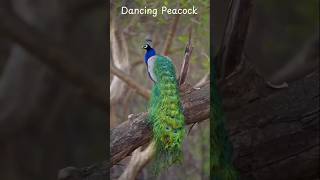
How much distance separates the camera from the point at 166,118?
4.91 ft

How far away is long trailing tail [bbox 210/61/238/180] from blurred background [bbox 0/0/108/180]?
0.60 metres

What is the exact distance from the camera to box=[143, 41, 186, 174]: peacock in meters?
1.47

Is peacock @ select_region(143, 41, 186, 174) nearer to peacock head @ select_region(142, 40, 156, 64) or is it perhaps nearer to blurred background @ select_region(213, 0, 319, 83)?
peacock head @ select_region(142, 40, 156, 64)

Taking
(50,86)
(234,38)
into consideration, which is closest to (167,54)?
(234,38)

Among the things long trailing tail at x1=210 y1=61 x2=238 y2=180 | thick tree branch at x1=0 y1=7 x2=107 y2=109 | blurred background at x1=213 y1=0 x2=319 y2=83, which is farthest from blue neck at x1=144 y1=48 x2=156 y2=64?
blurred background at x1=213 y1=0 x2=319 y2=83

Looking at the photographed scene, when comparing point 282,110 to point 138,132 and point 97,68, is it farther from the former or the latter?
point 97,68

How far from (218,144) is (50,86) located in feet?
2.85

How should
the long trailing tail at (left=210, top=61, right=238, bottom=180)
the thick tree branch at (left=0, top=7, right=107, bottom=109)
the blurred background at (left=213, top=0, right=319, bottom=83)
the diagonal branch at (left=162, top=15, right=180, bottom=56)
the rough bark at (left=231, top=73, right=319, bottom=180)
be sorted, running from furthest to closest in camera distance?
the blurred background at (left=213, top=0, right=319, bottom=83) → the thick tree branch at (left=0, top=7, right=107, bottom=109) → the rough bark at (left=231, top=73, right=319, bottom=180) → the long trailing tail at (left=210, top=61, right=238, bottom=180) → the diagonal branch at (left=162, top=15, right=180, bottom=56)

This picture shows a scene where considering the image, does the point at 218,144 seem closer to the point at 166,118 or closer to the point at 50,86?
the point at 166,118

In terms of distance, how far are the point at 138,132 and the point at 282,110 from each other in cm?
50

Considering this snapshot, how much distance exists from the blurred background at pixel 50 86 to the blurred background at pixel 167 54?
2.05 feet

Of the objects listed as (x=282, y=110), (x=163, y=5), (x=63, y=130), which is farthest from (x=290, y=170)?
(x=63, y=130)

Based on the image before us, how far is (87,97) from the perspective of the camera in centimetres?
231

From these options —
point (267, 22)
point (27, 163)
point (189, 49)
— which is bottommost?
point (27, 163)
